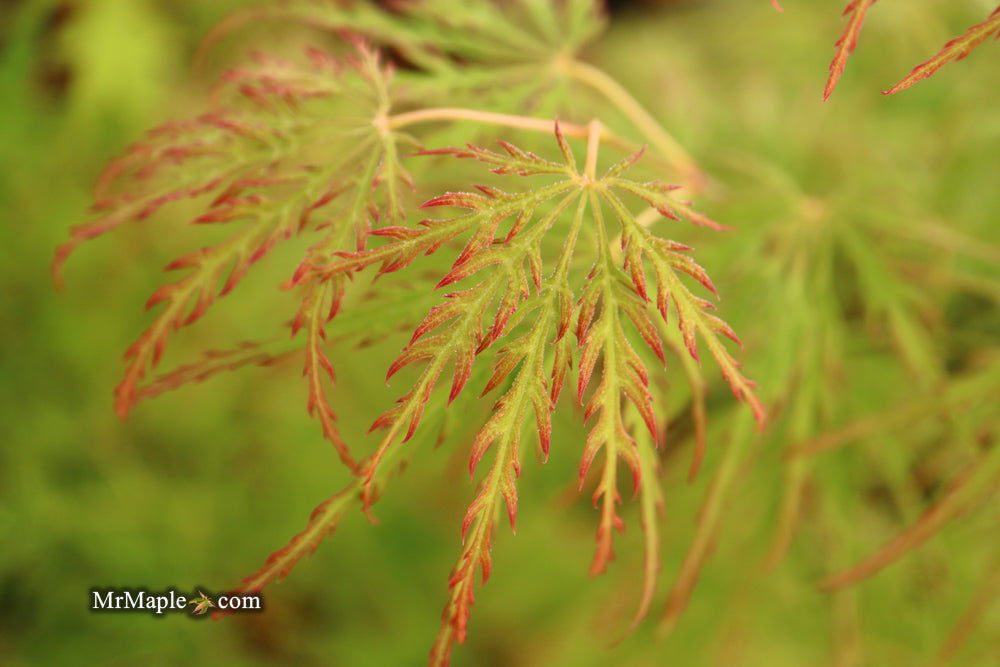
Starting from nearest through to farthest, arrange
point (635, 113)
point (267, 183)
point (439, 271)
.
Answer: point (267, 183) → point (439, 271) → point (635, 113)

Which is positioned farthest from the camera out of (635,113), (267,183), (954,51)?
(635,113)

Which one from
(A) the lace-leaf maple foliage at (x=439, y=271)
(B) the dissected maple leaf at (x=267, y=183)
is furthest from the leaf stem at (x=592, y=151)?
(B) the dissected maple leaf at (x=267, y=183)

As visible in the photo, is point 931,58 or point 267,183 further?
point 267,183

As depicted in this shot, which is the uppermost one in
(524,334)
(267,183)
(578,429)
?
(267,183)

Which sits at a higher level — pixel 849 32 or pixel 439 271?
pixel 849 32

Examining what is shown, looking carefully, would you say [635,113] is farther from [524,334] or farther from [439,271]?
[524,334]

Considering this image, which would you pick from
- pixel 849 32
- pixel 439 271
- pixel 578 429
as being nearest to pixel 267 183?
pixel 439 271

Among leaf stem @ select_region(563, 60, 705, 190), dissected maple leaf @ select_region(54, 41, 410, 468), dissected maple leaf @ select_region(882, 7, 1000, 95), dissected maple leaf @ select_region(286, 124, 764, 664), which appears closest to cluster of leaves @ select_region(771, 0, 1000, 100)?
dissected maple leaf @ select_region(882, 7, 1000, 95)

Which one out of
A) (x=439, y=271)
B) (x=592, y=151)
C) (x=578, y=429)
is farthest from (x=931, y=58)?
(x=578, y=429)

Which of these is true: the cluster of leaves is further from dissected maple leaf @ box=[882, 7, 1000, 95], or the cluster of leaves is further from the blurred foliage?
the blurred foliage

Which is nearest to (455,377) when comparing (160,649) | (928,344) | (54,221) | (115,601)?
(928,344)
